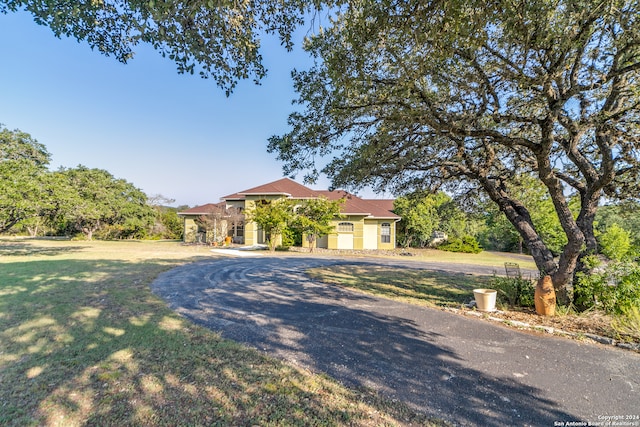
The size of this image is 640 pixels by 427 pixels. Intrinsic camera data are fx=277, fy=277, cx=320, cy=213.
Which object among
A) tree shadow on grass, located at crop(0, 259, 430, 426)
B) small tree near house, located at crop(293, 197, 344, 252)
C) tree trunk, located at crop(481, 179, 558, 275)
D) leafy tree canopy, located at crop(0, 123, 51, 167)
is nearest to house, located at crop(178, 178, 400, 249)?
small tree near house, located at crop(293, 197, 344, 252)

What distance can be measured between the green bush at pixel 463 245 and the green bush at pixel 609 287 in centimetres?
1951

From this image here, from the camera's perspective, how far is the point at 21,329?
4680mm

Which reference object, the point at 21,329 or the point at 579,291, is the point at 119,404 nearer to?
the point at 21,329

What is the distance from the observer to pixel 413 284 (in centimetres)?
986

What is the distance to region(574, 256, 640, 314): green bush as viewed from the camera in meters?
5.30

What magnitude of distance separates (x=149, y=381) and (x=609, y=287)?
8.20m

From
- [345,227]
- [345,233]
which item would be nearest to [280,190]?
[345,227]

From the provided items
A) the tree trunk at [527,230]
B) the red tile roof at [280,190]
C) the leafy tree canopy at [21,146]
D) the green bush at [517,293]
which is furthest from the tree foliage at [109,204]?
the green bush at [517,293]

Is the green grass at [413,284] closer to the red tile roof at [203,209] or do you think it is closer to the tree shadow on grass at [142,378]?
the tree shadow on grass at [142,378]

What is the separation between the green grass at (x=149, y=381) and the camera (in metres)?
2.66

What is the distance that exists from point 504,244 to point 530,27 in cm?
2834

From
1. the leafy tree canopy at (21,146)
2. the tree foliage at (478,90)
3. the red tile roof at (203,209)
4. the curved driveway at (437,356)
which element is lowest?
the curved driveway at (437,356)

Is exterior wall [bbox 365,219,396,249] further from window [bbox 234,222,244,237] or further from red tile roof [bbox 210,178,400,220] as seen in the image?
window [bbox 234,222,244,237]

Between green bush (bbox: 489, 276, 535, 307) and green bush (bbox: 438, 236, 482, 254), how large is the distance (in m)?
18.8
